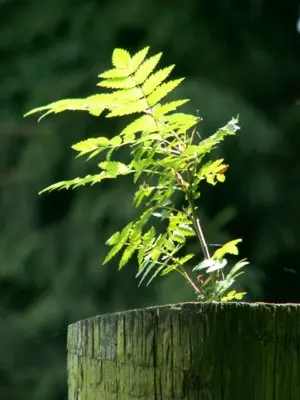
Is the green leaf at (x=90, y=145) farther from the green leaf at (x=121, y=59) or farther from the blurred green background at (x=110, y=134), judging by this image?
the blurred green background at (x=110, y=134)

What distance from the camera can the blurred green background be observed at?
3.36m

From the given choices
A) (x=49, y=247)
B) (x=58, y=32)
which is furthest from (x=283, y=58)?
(x=49, y=247)

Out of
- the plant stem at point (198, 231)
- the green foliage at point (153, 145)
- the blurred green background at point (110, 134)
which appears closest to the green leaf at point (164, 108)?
the green foliage at point (153, 145)

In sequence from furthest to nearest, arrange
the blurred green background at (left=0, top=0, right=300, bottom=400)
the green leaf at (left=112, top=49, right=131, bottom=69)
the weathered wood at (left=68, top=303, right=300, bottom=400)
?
the blurred green background at (left=0, top=0, right=300, bottom=400) → the green leaf at (left=112, top=49, right=131, bottom=69) → the weathered wood at (left=68, top=303, right=300, bottom=400)

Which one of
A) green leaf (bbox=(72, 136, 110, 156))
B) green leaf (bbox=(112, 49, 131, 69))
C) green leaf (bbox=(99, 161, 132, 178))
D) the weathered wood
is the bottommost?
the weathered wood

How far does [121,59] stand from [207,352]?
32 cm

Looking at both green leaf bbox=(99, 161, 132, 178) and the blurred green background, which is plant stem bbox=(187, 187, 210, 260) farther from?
the blurred green background

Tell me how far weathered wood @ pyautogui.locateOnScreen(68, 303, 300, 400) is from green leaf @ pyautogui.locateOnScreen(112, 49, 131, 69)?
0.26 metres

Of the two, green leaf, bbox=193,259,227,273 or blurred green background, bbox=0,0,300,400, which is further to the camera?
blurred green background, bbox=0,0,300,400

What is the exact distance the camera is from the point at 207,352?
2.29ft

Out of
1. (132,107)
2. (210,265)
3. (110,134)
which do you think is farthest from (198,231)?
(110,134)

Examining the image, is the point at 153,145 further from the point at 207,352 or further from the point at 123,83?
the point at 207,352

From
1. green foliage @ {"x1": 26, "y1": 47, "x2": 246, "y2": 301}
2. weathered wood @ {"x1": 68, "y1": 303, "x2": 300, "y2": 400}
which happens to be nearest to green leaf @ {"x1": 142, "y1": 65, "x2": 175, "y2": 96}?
green foliage @ {"x1": 26, "y1": 47, "x2": 246, "y2": 301}

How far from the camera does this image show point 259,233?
135 inches
